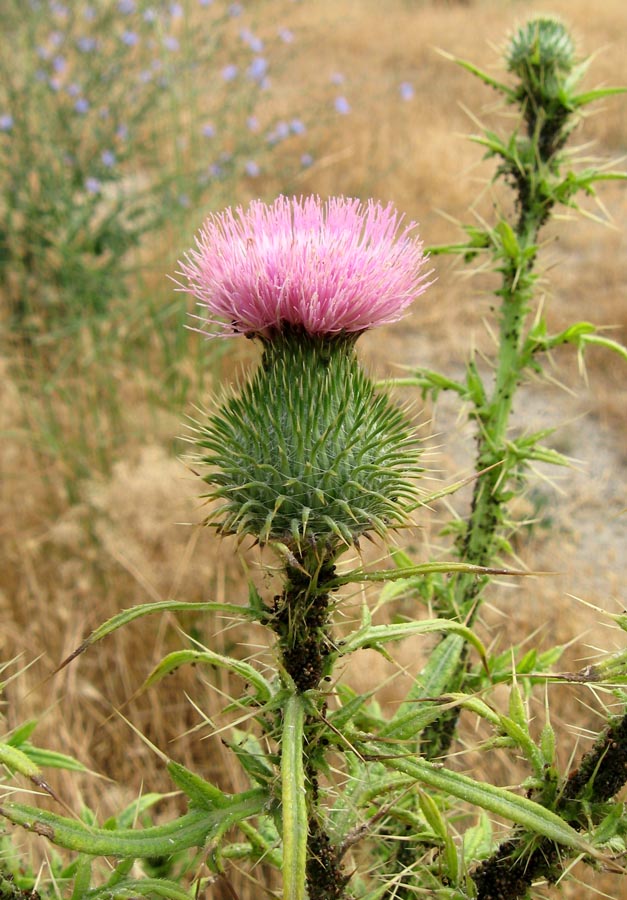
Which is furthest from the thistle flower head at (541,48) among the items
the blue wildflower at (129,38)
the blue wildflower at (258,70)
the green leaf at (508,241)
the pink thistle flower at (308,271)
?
Answer: the blue wildflower at (129,38)

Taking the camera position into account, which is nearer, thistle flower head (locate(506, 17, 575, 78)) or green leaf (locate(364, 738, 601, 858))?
green leaf (locate(364, 738, 601, 858))

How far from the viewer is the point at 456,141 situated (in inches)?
338

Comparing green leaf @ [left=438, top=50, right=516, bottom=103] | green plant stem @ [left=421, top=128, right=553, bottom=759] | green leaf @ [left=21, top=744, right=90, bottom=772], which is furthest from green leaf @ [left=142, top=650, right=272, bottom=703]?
green leaf @ [left=438, top=50, right=516, bottom=103]

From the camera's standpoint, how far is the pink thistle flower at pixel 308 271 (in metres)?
1.40

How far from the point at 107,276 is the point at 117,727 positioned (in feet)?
9.85

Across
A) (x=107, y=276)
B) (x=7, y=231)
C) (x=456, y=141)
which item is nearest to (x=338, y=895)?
(x=107, y=276)

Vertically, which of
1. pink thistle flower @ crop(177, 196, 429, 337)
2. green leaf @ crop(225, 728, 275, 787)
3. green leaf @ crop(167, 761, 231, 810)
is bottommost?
green leaf @ crop(167, 761, 231, 810)

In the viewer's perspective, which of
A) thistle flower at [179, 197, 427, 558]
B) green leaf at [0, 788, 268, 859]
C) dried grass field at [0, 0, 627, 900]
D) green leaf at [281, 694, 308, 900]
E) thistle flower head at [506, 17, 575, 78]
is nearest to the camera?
green leaf at [281, 694, 308, 900]

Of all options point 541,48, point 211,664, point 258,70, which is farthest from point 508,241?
point 258,70

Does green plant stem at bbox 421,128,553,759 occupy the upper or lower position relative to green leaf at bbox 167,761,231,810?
upper

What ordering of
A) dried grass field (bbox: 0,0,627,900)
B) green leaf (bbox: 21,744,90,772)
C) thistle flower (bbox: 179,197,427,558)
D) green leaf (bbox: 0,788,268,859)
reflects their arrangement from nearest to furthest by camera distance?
1. green leaf (bbox: 0,788,268,859)
2. thistle flower (bbox: 179,197,427,558)
3. green leaf (bbox: 21,744,90,772)
4. dried grass field (bbox: 0,0,627,900)

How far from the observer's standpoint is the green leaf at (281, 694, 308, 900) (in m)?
1.03

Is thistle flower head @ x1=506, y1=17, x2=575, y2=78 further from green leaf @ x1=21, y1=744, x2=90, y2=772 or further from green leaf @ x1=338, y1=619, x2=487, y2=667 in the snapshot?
green leaf @ x1=21, y1=744, x2=90, y2=772

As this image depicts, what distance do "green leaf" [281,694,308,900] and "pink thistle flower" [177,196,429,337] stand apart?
0.69 meters
